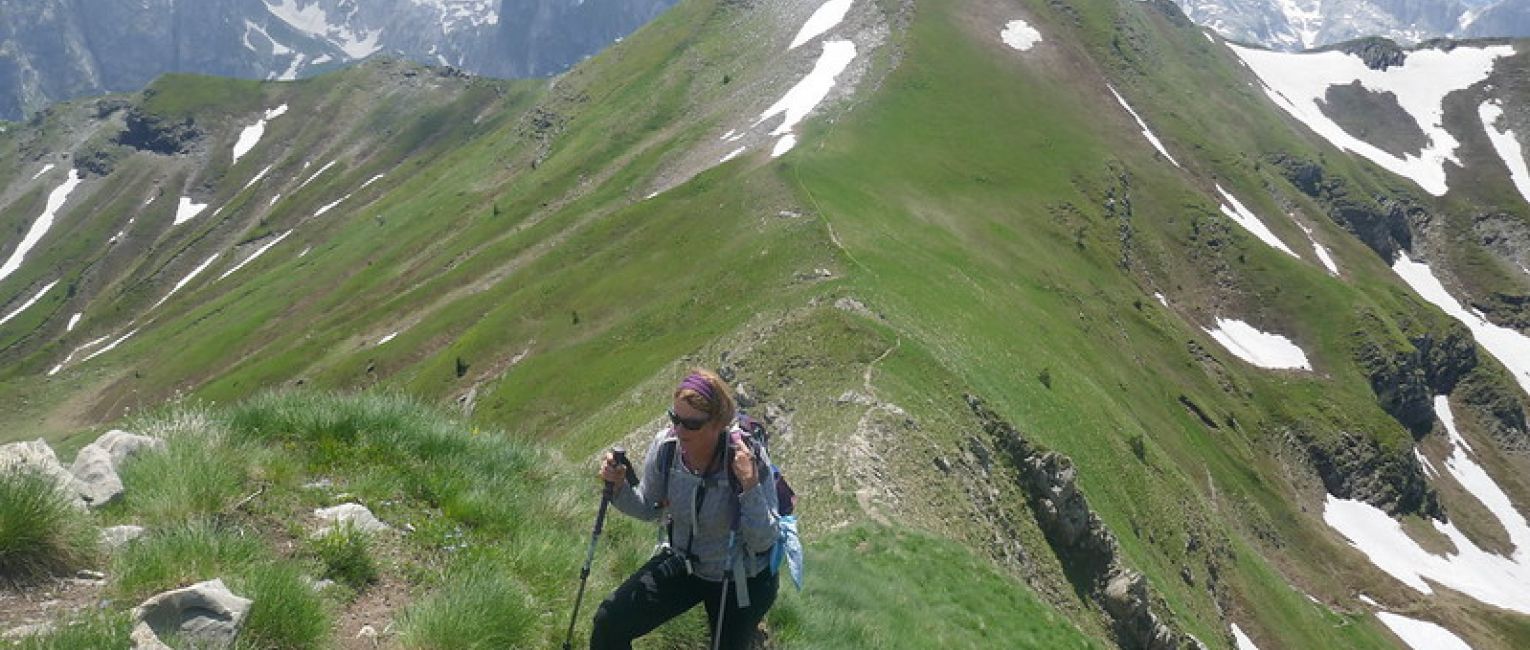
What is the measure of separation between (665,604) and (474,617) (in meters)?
1.62

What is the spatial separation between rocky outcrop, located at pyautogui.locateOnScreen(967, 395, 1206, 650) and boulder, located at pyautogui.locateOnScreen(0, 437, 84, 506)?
94.9ft

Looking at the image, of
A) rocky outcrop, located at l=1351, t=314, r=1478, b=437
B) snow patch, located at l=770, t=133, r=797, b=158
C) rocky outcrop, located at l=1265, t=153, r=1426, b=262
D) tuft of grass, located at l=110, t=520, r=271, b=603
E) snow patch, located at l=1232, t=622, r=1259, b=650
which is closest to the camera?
tuft of grass, located at l=110, t=520, r=271, b=603

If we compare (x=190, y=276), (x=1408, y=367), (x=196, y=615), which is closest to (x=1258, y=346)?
(x=1408, y=367)

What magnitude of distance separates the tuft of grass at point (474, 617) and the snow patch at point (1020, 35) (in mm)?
116142

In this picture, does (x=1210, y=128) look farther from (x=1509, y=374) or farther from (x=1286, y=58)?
(x=1286, y=58)

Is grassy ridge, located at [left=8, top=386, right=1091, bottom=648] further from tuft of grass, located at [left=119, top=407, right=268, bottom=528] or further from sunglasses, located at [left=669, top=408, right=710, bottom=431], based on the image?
sunglasses, located at [left=669, top=408, right=710, bottom=431]

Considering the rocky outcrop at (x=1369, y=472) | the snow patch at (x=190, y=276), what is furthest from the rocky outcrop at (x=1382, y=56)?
the snow patch at (x=190, y=276)

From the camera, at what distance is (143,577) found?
22.9ft

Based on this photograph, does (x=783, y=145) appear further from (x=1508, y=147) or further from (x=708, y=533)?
(x=1508, y=147)

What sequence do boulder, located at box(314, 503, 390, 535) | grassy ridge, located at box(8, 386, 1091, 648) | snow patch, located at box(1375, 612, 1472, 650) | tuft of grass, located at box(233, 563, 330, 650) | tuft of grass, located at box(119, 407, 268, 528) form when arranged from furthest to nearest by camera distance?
1. snow patch, located at box(1375, 612, 1472, 650)
2. boulder, located at box(314, 503, 390, 535)
3. tuft of grass, located at box(119, 407, 268, 528)
4. grassy ridge, located at box(8, 386, 1091, 648)
5. tuft of grass, located at box(233, 563, 330, 650)

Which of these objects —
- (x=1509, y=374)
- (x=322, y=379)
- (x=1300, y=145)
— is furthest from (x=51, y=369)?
(x=1509, y=374)

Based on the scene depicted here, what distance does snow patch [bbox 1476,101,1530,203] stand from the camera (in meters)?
163

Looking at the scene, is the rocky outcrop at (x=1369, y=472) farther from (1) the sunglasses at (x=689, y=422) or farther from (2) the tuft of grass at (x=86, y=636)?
(2) the tuft of grass at (x=86, y=636)

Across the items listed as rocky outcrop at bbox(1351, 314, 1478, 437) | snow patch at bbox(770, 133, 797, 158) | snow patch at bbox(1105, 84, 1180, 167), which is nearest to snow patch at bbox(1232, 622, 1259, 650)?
snow patch at bbox(770, 133, 797, 158)
